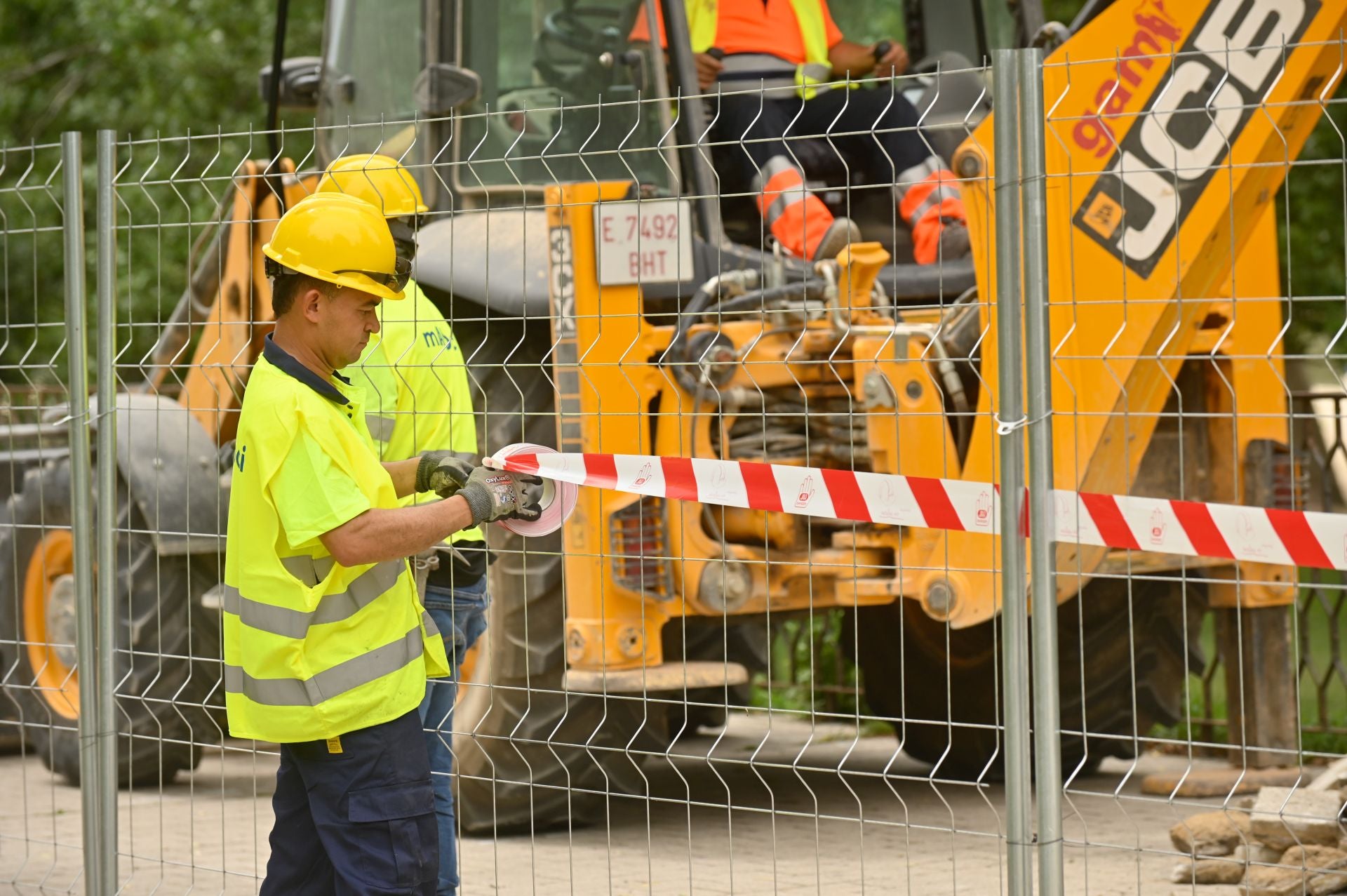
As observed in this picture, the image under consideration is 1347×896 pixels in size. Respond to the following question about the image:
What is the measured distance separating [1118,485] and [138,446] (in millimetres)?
3824

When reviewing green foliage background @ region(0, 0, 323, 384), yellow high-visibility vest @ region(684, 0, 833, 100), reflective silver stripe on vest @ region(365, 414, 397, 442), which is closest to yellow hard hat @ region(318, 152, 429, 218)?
reflective silver stripe on vest @ region(365, 414, 397, 442)

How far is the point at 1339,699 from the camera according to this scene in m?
9.29

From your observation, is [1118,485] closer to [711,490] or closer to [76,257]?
[711,490]

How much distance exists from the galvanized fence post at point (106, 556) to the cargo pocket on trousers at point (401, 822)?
4.91 ft

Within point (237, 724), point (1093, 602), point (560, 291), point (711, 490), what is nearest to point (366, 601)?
point (237, 724)

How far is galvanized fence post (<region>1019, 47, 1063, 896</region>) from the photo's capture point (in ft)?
10.9

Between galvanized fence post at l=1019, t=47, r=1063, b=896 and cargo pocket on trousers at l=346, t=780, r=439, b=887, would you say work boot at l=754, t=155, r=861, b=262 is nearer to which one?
galvanized fence post at l=1019, t=47, r=1063, b=896

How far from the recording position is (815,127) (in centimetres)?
656

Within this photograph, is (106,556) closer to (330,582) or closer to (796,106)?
(330,582)

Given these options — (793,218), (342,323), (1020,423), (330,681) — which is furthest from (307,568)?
(793,218)

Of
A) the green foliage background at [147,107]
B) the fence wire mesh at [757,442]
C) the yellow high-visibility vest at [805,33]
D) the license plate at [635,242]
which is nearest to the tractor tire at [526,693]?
the fence wire mesh at [757,442]

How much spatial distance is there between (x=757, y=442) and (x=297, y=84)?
111 inches

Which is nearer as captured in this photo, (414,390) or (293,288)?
(293,288)

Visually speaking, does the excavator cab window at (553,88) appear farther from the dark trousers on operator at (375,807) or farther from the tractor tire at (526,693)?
the dark trousers on operator at (375,807)
